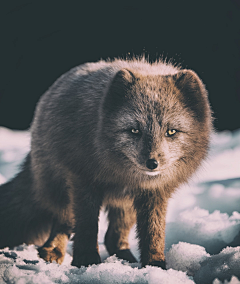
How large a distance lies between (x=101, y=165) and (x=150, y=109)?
28.9 inches

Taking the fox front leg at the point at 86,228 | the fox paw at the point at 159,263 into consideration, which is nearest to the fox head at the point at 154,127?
the fox front leg at the point at 86,228

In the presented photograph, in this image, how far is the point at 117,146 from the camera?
10.7 feet

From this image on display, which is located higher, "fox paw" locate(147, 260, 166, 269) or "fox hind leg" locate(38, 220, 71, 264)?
"fox paw" locate(147, 260, 166, 269)

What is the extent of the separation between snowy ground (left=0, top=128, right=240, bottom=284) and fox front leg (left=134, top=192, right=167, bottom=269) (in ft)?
0.64

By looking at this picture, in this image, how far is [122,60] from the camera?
414cm

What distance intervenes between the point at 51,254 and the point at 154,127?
2.14 m

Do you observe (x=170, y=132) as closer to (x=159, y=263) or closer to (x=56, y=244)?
(x=159, y=263)

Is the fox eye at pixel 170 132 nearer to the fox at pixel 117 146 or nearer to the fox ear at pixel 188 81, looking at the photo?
the fox at pixel 117 146

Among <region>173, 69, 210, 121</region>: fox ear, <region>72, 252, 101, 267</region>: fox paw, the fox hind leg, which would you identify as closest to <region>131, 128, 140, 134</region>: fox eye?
<region>173, 69, 210, 121</region>: fox ear

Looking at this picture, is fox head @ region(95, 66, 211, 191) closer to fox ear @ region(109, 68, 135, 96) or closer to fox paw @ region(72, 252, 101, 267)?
fox ear @ region(109, 68, 135, 96)

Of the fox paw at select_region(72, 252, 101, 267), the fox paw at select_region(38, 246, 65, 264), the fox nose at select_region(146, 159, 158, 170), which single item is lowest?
the fox paw at select_region(38, 246, 65, 264)

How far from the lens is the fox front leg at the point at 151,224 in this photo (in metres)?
3.52

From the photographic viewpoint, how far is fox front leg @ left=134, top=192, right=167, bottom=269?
11.6ft

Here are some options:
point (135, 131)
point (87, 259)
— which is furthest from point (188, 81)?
point (87, 259)
